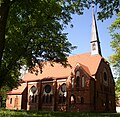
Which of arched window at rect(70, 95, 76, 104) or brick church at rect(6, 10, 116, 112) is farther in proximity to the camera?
arched window at rect(70, 95, 76, 104)

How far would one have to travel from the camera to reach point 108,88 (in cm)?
4619

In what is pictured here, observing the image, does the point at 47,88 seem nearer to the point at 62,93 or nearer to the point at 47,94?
the point at 47,94

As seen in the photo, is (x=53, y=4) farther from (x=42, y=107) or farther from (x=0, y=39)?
(x=42, y=107)

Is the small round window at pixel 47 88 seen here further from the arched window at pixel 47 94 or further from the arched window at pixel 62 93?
the arched window at pixel 62 93

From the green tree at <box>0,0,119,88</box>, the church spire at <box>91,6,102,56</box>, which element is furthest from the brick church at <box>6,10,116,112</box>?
the green tree at <box>0,0,119,88</box>

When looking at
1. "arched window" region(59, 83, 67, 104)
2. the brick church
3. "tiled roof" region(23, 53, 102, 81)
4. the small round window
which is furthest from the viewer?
the small round window

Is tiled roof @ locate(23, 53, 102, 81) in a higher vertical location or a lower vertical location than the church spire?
lower

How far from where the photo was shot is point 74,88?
136 ft

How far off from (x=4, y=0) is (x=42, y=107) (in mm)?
38074

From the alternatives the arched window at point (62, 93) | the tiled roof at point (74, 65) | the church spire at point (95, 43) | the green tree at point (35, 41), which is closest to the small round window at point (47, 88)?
the tiled roof at point (74, 65)

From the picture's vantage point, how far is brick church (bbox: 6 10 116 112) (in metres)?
→ 40.3

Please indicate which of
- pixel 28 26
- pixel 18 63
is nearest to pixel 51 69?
pixel 18 63

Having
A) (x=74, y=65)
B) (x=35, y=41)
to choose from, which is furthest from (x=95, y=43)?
(x=35, y=41)

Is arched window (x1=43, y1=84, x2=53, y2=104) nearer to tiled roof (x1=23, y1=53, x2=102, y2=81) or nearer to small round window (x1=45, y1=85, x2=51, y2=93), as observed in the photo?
small round window (x1=45, y1=85, x2=51, y2=93)
